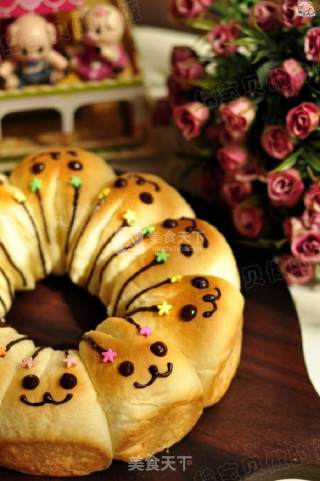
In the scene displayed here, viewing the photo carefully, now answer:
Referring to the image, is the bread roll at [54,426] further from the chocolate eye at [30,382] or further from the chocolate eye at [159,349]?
the chocolate eye at [159,349]

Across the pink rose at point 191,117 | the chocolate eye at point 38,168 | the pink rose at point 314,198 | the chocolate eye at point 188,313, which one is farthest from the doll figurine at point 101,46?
the chocolate eye at point 188,313

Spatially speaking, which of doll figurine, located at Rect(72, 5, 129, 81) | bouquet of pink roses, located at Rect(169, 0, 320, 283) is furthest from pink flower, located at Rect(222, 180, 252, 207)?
doll figurine, located at Rect(72, 5, 129, 81)

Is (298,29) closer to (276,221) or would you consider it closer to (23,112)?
(276,221)

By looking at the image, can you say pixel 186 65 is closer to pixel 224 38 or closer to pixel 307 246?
pixel 224 38

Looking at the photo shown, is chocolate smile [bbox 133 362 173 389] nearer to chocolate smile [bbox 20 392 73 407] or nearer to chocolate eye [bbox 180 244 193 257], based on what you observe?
chocolate smile [bbox 20 392 73 407]

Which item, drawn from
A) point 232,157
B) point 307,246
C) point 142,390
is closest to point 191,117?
point 232,157

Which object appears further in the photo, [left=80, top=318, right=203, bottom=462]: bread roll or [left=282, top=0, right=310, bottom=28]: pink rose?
[left=282, top=0, right=310, bottom=28]: pink rose
